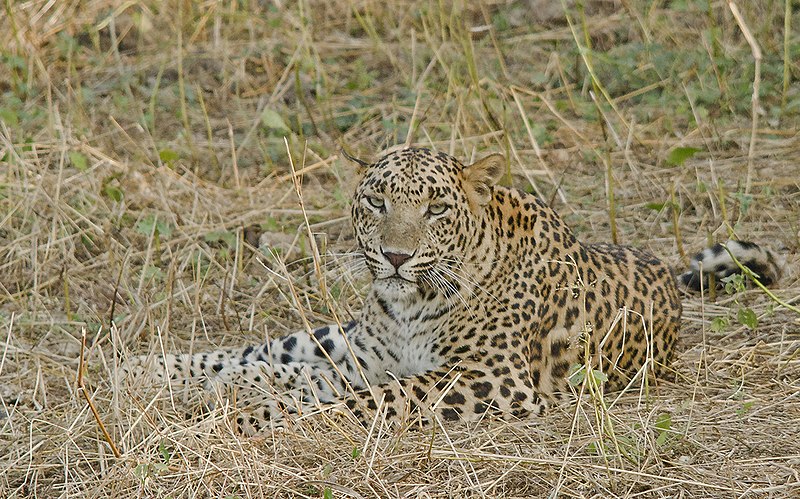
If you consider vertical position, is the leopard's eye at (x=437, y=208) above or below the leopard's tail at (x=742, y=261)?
above

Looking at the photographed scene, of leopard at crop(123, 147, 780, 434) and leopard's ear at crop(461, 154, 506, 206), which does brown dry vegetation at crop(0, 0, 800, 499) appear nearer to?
leopard at crop(123, 147, 780, 434)

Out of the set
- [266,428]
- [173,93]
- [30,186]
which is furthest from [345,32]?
[266,428]

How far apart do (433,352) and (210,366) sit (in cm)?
143

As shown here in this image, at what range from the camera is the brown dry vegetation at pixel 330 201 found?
541 cm

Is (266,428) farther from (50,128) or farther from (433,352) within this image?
(50,128)

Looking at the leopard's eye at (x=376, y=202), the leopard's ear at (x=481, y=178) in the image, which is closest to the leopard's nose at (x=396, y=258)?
the leopard's eye at (x=376, y=202)

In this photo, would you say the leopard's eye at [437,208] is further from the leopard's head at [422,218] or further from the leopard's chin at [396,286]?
the leopard's chin at [396,286]

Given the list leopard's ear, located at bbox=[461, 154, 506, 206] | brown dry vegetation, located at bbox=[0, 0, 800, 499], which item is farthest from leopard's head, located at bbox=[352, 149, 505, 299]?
brown dry vegetation, located at bbox=[0, 0, 800, 499]

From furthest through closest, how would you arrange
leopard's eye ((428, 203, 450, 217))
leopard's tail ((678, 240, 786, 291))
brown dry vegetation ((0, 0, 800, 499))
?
1. leopard's tail ((678, 240, 786, 291))
2. leopard's eye ((428, 203, 450, 217))
3. brown dry vegetation ((0, 0, 800, 499))

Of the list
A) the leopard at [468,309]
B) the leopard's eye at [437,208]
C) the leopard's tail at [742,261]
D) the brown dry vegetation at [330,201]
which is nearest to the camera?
the brown dry vegetation at [330,201]

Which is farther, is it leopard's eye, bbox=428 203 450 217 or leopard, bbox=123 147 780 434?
leopard's eye, bbox=428 203 450 217

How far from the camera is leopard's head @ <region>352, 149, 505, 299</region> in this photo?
20.4 feet

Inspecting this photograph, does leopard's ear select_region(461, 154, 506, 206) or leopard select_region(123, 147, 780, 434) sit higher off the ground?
leopard's ear select_region(461, 154, 506, 206)

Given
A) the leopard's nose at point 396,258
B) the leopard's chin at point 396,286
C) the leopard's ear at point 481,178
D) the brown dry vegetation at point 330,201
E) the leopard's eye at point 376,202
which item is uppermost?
the leopard's ear at point 481,178
